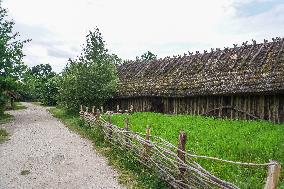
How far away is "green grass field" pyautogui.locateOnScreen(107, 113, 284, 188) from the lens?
30.6ft

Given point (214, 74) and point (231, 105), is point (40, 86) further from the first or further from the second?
point (231, 105)

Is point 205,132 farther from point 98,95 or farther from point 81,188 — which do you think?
point 98,95

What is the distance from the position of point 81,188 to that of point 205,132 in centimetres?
654

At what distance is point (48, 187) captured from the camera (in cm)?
1012

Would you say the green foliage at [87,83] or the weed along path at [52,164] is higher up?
the green foliage at [87,83]

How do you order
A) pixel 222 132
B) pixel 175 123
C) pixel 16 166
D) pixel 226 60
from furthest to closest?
pixel 226 60
pixel 175 123
pixel 222 132
pixel 16 166

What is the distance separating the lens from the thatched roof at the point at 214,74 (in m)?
20.9

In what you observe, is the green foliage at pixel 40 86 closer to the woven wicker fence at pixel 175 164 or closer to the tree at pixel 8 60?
the tree at pixel 8 60

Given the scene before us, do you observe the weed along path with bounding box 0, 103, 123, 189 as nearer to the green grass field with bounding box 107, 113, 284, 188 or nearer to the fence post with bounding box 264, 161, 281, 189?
the green grass field with bounding box 107, 113, 284, 188

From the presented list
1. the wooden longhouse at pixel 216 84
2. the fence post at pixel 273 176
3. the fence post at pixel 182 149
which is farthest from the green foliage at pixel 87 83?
the fence post at pixel 273 176

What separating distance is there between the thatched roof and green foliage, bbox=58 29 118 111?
1429 millimetres

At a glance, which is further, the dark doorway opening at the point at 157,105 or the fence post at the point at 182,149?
the dark doorway opening at the point at 157,105

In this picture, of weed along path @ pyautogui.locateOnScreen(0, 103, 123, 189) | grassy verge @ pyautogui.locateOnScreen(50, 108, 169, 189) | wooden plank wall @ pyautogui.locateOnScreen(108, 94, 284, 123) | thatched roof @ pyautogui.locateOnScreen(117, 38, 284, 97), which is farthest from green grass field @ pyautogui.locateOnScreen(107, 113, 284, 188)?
thatched roof @ pyautogui.locateOnScreen(117, 38, 284, 97)

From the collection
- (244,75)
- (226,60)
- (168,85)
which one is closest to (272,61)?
(244,75)
